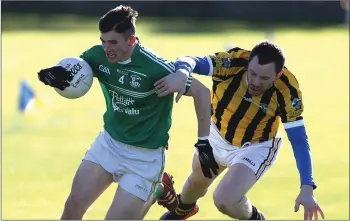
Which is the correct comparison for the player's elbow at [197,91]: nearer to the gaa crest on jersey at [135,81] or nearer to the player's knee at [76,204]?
the gaa crest on jersey at [135,81]

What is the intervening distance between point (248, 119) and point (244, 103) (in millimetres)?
169

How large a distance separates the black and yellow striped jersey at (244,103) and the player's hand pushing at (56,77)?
141cm

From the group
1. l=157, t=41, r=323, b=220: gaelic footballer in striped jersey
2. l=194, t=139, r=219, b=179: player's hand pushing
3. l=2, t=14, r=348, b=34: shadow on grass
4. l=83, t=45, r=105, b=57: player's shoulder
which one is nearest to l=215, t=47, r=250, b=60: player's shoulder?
l=157, t=41, r=323, b=220: gaelic footballer in striped jersey

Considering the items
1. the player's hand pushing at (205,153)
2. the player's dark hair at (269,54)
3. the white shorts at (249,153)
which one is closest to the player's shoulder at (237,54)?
the player's dark hair at (269,54)

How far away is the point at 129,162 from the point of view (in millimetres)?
7992

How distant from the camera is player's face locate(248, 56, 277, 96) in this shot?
802cm

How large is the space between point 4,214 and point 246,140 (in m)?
2.94

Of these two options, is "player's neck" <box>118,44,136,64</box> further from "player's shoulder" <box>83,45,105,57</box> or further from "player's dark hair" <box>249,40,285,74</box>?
"player's dark hair" <box>249,40,285,74</box>

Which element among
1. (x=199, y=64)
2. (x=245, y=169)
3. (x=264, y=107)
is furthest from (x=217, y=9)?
(x=199, y=64)

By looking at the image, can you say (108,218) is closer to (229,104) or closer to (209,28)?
(229,104)

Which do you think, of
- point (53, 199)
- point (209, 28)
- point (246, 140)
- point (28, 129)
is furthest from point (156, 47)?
point (246, 140)

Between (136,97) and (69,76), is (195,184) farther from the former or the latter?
(69,76)

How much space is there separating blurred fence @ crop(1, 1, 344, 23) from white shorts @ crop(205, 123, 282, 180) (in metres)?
25.2

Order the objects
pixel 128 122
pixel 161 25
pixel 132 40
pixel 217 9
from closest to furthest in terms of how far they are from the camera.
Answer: pixel 132 40 → pixel 128 122 → pixel 161 25 → pixel 217 9
